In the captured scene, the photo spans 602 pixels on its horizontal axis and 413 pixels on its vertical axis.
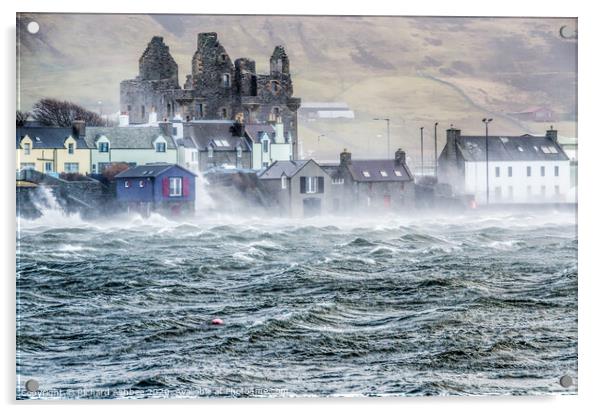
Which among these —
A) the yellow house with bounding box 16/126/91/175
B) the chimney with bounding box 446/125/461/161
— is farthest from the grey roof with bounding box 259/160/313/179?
the yellow house with bounding box 16/126/91/175

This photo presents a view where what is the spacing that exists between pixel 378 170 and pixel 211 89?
4.97 ft

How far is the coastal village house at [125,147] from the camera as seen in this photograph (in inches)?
421

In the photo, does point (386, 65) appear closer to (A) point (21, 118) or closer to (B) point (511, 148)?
(B) point (511, 148)

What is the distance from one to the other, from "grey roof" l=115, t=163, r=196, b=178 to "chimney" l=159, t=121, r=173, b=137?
26 centimetres

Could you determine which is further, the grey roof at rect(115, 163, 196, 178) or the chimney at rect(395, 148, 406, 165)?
the chimney at rect(395, 148, 406, 165)

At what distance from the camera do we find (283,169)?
11109 millimetres

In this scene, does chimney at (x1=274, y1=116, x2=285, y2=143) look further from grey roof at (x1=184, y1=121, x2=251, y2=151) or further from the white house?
grey roof at (x1=184, y1=121, x2=251, y2=151)

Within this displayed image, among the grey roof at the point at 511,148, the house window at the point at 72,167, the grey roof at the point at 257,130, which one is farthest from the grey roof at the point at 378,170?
the house window at the point at 72,167

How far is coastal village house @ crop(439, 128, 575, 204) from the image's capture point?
10.9 m

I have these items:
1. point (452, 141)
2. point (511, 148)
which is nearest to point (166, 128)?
point (452, 141)

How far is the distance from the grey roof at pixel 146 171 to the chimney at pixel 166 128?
261 millimetres

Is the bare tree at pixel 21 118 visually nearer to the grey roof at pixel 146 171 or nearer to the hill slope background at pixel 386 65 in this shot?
the hill slope background at pixel 386 65

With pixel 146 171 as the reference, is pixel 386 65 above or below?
above

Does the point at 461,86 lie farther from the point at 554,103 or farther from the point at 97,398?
the point at 97,398
